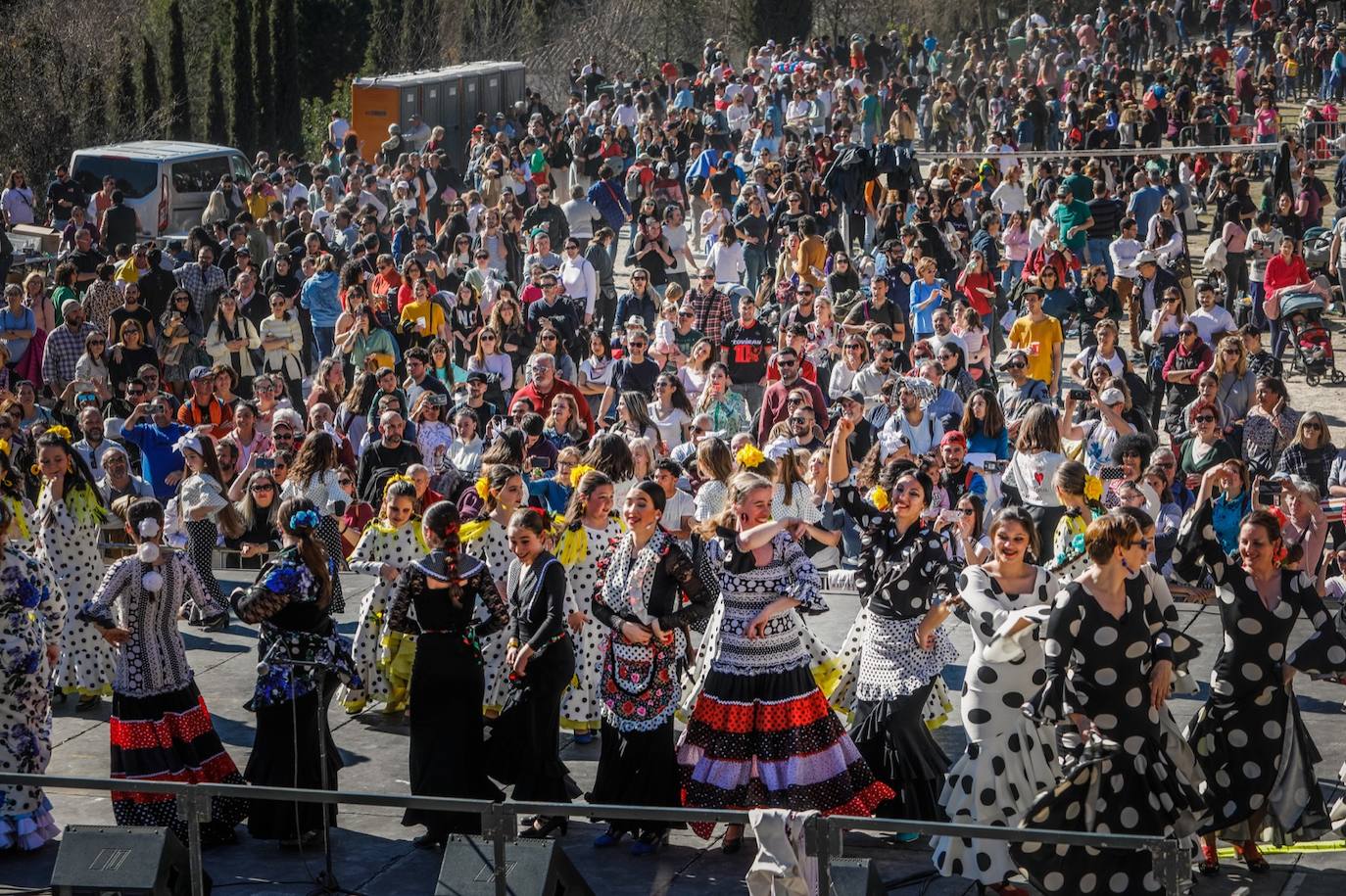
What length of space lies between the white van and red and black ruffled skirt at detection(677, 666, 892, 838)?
2047 cm

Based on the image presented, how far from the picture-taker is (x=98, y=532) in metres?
11.9

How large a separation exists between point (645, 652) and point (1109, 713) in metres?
2.09

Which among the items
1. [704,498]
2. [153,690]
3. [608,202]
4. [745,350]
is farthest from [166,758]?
[608,202]

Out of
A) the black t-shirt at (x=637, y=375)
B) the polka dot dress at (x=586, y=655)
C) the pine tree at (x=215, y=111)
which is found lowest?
the polka dot dress at (x=586, y=655)

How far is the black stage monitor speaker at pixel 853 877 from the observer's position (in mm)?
6883

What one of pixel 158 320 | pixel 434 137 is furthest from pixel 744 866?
pixel 434 137

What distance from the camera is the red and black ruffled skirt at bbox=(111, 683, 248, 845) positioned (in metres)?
9.18

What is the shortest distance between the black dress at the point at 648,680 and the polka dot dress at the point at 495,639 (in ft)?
4.49

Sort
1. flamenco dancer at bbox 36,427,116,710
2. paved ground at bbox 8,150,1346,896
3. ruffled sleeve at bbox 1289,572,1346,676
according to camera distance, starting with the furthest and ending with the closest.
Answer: flamenco dancer at bbox 36,427,116,710, paved ground at bbox 8,150,1346,896, ruffled sleeve at bbox 1289,572,1346,676

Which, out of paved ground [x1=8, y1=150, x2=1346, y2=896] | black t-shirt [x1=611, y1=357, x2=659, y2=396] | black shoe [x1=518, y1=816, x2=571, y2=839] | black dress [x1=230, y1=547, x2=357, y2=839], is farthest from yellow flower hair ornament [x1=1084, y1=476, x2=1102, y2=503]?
black t-shirt [x1=611, y1=357, x2=659, y2=396]

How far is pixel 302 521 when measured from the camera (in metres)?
8.93

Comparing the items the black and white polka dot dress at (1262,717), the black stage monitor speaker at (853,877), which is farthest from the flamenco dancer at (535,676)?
the black and white polka dot dress at (1262,717)

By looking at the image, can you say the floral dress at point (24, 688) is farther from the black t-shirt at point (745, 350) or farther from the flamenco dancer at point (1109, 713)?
the black t-shirt at point (745, 350)

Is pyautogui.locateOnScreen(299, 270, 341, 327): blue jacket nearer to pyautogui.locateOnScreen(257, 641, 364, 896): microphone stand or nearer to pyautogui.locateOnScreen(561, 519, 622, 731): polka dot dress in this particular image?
pyautogui.locateOnScreen(561, 519, 622, 731): polka dot dress
